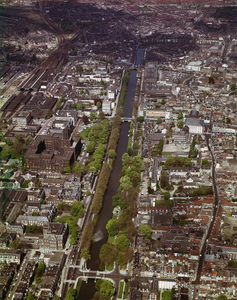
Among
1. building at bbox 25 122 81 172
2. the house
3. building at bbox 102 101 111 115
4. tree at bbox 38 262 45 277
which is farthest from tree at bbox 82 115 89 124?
tree at bbox 38 262 45 277

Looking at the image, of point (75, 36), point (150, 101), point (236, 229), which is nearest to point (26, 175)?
point (236, 229)

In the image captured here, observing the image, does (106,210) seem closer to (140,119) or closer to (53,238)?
(53,238)

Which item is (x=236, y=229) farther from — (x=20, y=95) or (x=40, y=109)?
(x=20, y=95)

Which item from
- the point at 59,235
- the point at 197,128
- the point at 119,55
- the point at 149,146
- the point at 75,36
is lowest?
the point at 59,235

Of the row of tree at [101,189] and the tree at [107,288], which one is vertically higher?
the row of tree at [101,189]

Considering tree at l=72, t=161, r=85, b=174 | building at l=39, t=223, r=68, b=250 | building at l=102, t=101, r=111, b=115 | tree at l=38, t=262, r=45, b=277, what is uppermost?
building at l=102, t=101, r=111, b=115

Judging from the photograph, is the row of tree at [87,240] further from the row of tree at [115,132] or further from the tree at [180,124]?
the tree at [180,124]

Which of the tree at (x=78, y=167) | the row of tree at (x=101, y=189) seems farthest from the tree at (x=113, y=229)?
the tree at (x=78, y=167)

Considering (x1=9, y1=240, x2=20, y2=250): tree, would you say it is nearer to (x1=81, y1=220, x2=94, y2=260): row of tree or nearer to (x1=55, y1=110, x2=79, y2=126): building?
(x1=81, y1=220, x2=94, y2=260): row of tree
